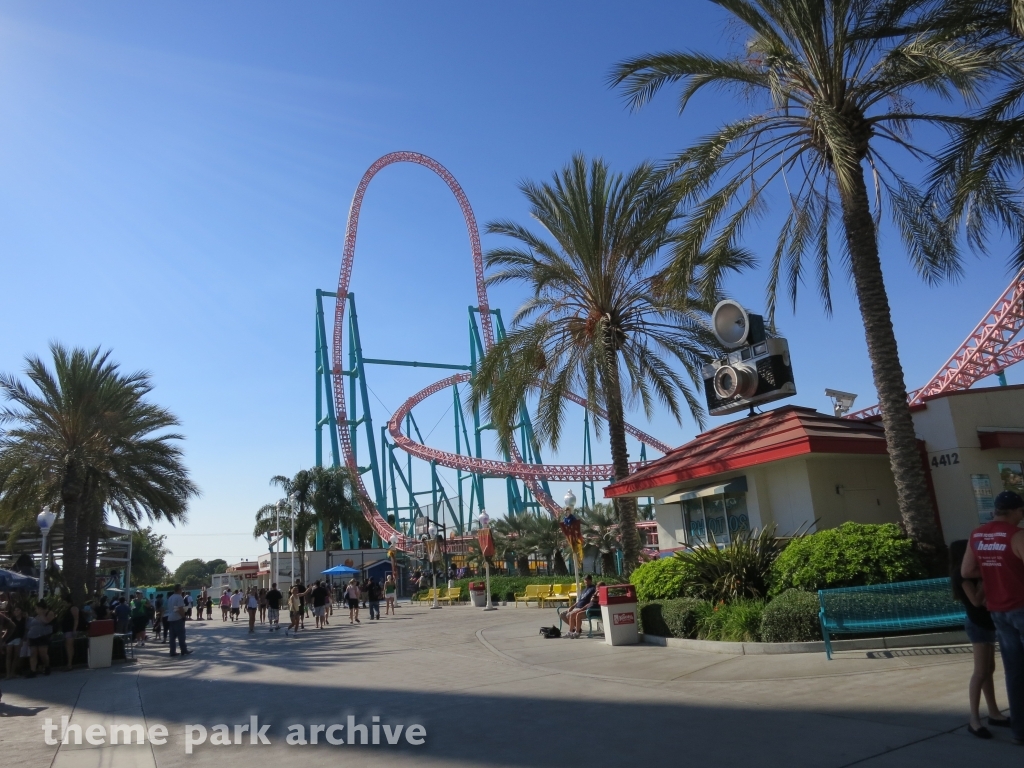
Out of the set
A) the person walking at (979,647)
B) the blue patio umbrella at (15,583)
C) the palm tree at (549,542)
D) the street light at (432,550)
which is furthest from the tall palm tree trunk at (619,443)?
the palm tree at (549,542)

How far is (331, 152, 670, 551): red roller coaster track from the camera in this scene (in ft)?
151

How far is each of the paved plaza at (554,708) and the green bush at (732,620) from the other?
42 cm

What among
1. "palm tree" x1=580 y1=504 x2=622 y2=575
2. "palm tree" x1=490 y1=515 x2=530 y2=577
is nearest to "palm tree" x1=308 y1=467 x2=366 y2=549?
"palm tree" x1=490 y1=515 x2=530 y2=577

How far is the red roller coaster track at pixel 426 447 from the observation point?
151 ft

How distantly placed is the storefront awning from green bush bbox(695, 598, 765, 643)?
3.12 m

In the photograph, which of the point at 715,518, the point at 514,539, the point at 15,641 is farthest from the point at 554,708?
the point at 514,539

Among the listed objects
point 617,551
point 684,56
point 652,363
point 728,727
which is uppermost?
point 684,56

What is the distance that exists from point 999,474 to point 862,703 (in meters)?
8.25

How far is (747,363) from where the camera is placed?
604 inches

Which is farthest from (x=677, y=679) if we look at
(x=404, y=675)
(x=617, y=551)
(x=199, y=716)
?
(x=617, y=551)

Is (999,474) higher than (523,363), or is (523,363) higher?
(523,363)

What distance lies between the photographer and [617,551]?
3158cm

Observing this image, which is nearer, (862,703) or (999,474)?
(862,703)

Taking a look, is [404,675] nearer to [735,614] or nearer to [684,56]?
[735,614]
